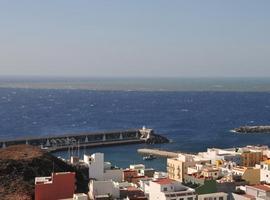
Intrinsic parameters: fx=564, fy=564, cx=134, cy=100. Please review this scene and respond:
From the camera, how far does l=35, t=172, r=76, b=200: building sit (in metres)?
32.4

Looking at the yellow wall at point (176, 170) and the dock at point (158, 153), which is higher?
the yellow wall at point (176, 170)

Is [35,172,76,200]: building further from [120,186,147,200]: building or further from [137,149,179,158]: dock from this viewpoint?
[137,149,179,158]: dock

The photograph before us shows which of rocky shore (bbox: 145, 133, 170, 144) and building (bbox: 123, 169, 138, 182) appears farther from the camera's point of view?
rocky shore (bbox: 145, 133, 170, 144)

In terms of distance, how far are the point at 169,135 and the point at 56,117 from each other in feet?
139

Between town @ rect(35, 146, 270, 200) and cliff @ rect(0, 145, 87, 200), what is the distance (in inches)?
52.5

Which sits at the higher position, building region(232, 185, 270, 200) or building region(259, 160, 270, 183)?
building region(232, 185, 270, 200)

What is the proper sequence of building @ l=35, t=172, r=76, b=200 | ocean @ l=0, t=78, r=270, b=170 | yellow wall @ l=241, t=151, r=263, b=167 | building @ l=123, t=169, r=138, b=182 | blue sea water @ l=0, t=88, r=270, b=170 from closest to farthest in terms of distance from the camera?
building @ l=35, t=172, r=76, b=200, building @ l=123, t=169, r=138, b=182, yellow wall @ l=241, t=151, r=263, b=167, ocean @ l=0, t=78, r=270, b=170, blue sea water @ l=0, t=88, r=270, b=170

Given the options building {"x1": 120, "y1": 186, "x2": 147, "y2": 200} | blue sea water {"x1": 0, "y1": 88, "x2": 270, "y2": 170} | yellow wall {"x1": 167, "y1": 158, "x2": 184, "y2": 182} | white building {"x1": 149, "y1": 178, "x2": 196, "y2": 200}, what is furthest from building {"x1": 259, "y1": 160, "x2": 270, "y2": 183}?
blue sea water {"x1": 0, "y1": 88, "x2": 270, "y2": 170}

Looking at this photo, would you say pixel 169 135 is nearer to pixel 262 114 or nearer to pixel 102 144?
pixel 102 144

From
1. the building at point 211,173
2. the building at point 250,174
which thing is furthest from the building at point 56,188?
the building at point 250,174

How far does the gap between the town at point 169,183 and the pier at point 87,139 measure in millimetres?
37972

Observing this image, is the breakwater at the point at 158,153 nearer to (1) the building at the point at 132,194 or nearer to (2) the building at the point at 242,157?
(2) the building at the point at 242,157

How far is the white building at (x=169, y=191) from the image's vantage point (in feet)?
102

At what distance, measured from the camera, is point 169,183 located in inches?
1265
